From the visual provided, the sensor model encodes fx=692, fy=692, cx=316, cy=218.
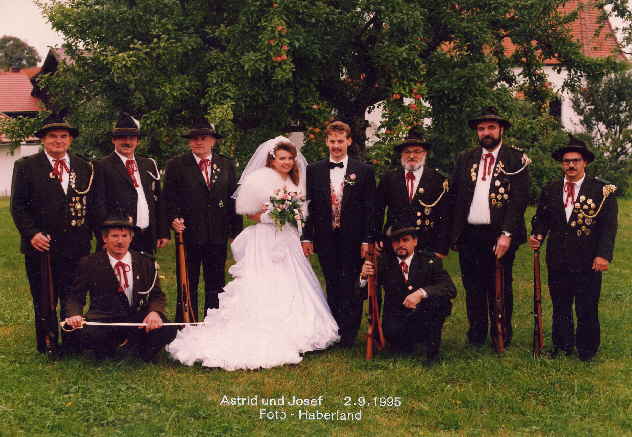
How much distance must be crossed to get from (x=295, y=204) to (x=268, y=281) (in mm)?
791

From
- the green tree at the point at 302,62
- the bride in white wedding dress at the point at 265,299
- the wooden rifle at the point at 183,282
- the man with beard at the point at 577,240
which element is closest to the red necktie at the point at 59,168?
the wooden rifle at the point at 183,282

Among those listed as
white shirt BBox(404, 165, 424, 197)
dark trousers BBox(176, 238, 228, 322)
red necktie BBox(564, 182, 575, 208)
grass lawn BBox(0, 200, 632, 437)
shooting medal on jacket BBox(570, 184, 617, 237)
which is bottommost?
grass lawn BBox(0, 200, 632, 437)

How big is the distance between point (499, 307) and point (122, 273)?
340 centimetres

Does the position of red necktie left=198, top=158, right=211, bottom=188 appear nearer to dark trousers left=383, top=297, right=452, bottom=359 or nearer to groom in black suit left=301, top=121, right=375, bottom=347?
groom in black suit left=301, top=121, right=375, bottom=347

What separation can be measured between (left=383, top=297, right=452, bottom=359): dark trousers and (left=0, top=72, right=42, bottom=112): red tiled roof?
3742 centimetres

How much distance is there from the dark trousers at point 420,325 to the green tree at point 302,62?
3.82 m

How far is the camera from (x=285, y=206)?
652 cm

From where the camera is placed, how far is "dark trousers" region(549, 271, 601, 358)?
6.14 meters

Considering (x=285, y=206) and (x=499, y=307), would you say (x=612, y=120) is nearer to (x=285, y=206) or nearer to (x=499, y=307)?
(x=499, y=307)

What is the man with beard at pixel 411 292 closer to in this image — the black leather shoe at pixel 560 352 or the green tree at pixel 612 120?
the black leather shoe at pixel 560 352

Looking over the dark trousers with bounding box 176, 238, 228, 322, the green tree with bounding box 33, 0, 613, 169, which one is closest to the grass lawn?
the dark trousers with bounding box 176, 238, 228, 322

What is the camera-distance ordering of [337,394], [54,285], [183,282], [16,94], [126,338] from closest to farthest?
[337,394] < [126,338] < [54,285] < [183,282] < [16,94]

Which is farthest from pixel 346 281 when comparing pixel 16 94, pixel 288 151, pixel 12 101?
pixel 16 94

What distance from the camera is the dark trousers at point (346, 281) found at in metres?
6.66
